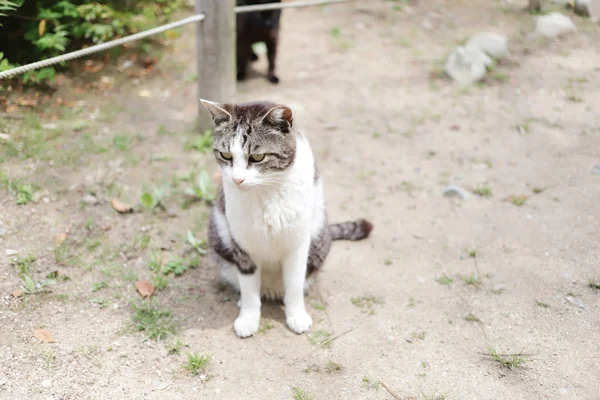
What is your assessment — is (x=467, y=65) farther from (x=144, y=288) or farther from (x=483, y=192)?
(x=144, y=288)

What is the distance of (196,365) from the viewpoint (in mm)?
2553

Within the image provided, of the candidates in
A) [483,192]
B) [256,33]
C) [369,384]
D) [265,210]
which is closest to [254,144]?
[265,210]

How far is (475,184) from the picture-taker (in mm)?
3912

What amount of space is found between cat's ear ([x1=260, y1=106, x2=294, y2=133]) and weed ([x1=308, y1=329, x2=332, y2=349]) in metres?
1.10

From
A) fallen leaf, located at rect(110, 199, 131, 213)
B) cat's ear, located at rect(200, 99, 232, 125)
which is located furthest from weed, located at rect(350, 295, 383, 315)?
fallen leaf, located at rect(110, 199, 131, 213)

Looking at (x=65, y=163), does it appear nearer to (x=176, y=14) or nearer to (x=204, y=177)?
(x=204, y=177)

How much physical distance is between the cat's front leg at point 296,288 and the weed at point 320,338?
5 centimetres

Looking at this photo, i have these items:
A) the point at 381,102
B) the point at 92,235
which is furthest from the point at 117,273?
the point at 381,102

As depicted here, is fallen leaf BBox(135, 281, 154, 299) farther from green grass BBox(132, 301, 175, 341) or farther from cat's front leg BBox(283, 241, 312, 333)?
cat's front leg BBox(283, 241, 312, 333)

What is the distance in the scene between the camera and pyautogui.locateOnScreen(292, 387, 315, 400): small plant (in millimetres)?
2404

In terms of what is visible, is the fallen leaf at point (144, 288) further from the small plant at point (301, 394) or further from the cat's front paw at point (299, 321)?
the small plant at point (301, 394)

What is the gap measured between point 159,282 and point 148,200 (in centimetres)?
71

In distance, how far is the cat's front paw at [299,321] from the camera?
2.82 meters

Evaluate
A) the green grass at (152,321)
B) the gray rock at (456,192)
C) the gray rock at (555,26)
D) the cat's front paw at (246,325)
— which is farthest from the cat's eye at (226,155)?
the gray rock at (555,26)
